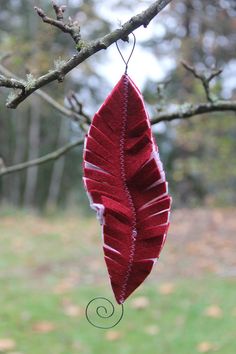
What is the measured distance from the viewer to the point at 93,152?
109 centimetres

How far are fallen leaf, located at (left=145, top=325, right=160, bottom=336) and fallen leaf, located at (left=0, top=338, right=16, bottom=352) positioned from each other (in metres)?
0.89

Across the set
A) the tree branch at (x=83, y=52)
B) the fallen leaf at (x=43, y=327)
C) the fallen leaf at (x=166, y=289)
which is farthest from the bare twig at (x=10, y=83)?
the fallen leaf at (x=166, y=289)

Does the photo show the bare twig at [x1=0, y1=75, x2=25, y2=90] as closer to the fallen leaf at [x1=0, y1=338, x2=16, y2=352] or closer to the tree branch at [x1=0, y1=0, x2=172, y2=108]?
the tree branch at [x1=0, y1=0, x2=172, y2=108]

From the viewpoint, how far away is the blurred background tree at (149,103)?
9711 millimetres

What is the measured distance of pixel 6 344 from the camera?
3.30 metres

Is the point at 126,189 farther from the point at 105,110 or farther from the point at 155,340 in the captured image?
the point at 155,340

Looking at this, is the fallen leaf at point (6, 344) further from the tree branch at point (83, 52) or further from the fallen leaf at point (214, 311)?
the tree branch at point (83, 52)

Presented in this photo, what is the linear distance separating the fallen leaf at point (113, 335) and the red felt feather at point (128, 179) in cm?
Result: 265

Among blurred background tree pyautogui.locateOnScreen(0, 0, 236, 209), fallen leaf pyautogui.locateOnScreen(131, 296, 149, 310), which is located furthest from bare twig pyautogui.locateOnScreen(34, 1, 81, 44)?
blurred background tree pyautogui.locateOnScreen(0, 0, 236, 209)

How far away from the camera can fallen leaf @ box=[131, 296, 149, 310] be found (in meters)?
4.37

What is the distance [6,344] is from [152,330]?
1.02 metres

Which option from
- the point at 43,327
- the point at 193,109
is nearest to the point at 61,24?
the point at 193,109

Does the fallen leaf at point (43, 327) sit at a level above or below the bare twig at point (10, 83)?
above

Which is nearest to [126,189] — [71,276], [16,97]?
[16,97]
